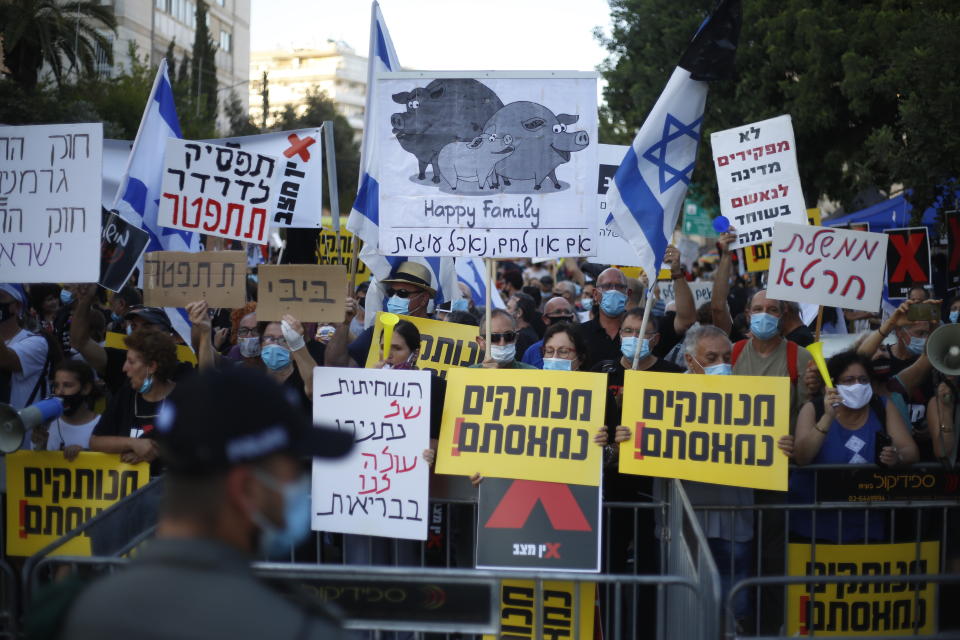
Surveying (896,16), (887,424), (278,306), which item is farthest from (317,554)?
(896,16)

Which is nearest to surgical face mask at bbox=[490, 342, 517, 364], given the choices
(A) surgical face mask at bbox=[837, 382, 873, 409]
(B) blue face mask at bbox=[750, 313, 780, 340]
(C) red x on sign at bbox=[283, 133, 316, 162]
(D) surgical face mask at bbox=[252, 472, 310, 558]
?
(B) blue face mask at bbox=[750, 313, 780, 340]

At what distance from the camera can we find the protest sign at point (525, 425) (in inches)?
217

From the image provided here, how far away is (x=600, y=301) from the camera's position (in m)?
8.23

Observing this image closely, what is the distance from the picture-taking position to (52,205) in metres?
6.55

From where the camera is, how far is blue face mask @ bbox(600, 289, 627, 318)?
A: 802 cm

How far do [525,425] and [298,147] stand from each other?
4.28m

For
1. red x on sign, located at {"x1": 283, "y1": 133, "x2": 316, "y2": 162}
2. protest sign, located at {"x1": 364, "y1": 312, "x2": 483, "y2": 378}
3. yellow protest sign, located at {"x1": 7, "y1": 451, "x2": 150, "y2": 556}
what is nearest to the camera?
yellow protest sign, located at {"x1": 7, "y1": 451, "x2": 150, "y2": 556}

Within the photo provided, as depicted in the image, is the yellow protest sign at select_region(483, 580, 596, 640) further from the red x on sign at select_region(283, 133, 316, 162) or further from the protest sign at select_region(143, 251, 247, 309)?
the red x on sign at select_region(283, 133, 316, 162)

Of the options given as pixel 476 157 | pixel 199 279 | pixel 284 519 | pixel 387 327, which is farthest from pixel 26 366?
pixel 284 519

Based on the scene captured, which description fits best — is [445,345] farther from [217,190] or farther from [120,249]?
[120,249]

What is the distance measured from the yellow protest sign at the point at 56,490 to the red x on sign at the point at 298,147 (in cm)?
381

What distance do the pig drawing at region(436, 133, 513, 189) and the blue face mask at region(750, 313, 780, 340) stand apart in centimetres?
195

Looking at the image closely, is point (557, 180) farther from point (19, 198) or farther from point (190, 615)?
point (190, 615)

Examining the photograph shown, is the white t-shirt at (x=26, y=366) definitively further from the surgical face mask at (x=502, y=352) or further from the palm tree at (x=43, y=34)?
the palm tree at (x=43, y=34)
